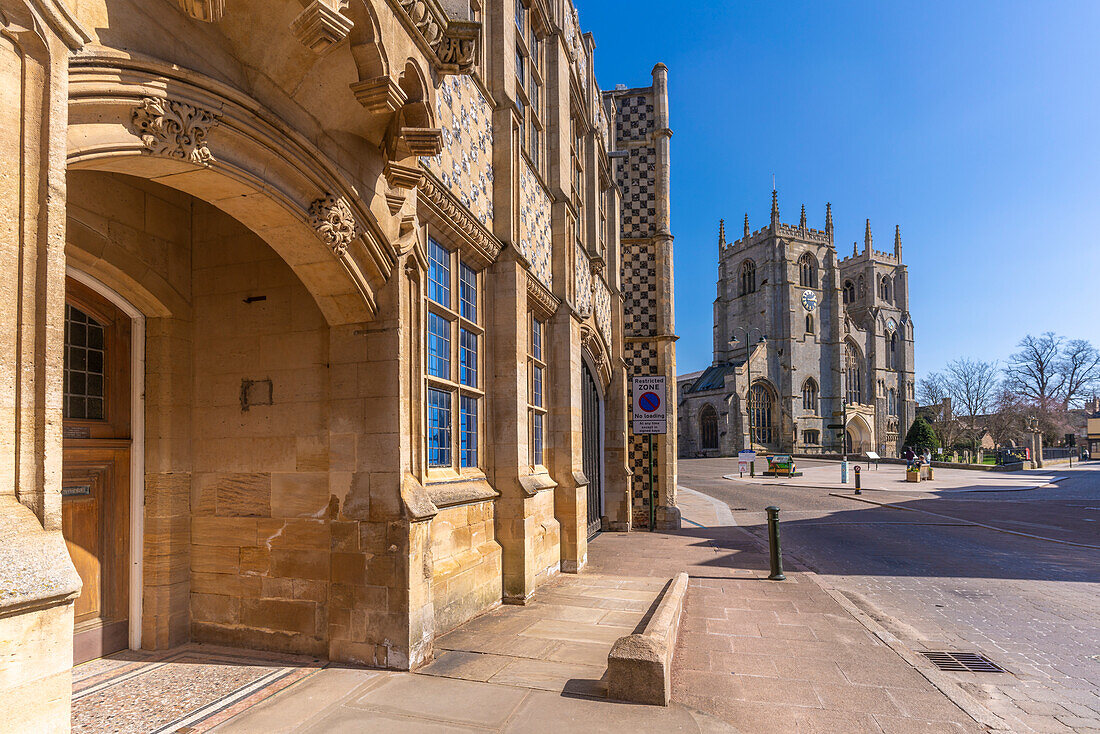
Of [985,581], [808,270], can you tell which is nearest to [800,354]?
[808,270]

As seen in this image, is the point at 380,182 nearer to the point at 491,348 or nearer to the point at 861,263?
the point at 491,348

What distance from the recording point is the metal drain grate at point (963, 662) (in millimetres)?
5523

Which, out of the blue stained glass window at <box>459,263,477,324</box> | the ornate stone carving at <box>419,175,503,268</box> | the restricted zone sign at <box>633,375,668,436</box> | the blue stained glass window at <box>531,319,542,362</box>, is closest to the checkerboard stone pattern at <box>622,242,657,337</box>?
the restricted zone sign at <box>633,375,668,436</box>

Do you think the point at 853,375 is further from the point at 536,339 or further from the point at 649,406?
the point at 536,339

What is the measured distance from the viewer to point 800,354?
220 feet

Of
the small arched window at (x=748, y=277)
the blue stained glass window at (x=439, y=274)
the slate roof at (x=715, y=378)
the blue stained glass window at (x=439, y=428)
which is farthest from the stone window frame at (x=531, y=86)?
the small arched window at (x=748, y=277)

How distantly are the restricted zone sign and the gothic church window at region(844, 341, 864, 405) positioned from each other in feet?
205

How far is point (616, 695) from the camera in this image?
14.2ft

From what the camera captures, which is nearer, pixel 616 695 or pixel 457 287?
pixel 616 695

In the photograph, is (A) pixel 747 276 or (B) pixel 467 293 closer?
(B) pixel 467 293

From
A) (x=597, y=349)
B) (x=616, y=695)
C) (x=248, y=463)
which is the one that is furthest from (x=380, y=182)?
(x=597, y=349)

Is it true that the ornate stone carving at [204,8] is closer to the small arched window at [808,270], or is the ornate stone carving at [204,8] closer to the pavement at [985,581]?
the pavement at [985,581]

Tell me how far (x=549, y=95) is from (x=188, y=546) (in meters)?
8.89

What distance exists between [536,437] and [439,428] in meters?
3.64
